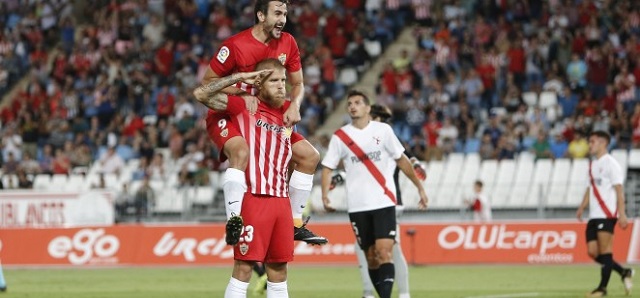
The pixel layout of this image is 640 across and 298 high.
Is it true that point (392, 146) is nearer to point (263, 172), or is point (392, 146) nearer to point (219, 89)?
point (263, 172)

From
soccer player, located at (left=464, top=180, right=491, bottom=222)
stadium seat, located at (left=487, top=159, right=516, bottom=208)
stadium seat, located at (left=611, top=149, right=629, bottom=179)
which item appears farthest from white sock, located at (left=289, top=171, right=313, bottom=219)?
stadium seat, located at (left=611, top=149, right=629, bottom=179)

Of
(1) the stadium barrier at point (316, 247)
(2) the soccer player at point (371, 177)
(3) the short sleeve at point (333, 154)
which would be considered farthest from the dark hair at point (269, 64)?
(1) the stadium barrier at point (316, 247)

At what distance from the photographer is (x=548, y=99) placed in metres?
30.7

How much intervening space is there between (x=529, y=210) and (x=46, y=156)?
13.2 meters

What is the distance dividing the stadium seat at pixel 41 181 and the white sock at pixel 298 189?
69.5 ft

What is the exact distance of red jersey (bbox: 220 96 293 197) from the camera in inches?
407

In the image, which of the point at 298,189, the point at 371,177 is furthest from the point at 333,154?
the point at 298,189

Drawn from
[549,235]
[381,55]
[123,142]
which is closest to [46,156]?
[123,142]

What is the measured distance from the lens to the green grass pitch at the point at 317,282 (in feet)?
59.3

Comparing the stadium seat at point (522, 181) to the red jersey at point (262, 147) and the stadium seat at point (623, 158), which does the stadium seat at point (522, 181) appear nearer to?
the stadium seat at point (623, 158)

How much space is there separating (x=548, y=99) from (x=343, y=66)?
248 inches

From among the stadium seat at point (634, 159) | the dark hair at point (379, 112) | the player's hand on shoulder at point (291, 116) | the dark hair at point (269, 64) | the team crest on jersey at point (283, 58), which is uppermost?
the team crest on jersey at point (283, 58)

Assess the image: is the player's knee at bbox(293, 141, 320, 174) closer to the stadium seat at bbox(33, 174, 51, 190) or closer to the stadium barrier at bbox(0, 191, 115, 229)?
the stadium barrier at bbox(0, 191, 115, 229)

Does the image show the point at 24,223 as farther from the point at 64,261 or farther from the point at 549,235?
the point at 549,235
